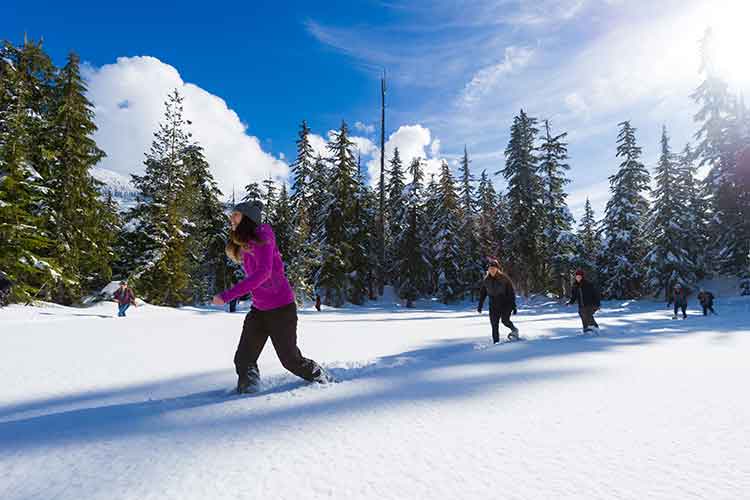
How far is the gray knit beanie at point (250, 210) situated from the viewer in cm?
388

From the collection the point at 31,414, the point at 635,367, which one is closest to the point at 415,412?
the point at 635,367

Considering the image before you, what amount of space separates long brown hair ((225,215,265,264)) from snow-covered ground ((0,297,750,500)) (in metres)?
1.33

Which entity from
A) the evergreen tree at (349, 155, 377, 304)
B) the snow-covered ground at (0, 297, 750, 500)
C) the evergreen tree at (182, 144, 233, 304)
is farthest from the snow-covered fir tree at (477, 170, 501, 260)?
the snow-covered ground at (0, 297, 750, 500)

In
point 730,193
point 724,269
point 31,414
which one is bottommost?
point 31,414

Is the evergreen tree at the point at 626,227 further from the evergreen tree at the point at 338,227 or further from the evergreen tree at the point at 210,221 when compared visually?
the evergreen tree at the point at 210,221

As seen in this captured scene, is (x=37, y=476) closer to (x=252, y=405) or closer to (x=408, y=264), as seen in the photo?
(x=252, y=405)

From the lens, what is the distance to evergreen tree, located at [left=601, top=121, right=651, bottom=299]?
33.9 metres

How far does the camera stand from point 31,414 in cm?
360

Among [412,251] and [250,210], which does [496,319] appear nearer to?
[250,210]

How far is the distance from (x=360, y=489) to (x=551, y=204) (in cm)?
3795

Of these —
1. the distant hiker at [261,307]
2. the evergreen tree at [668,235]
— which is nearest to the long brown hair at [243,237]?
the distant hiker at [261,307]

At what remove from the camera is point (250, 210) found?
12.9 ft

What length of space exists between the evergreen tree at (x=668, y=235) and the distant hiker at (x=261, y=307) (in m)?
34.8

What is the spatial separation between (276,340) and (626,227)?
126 feet
